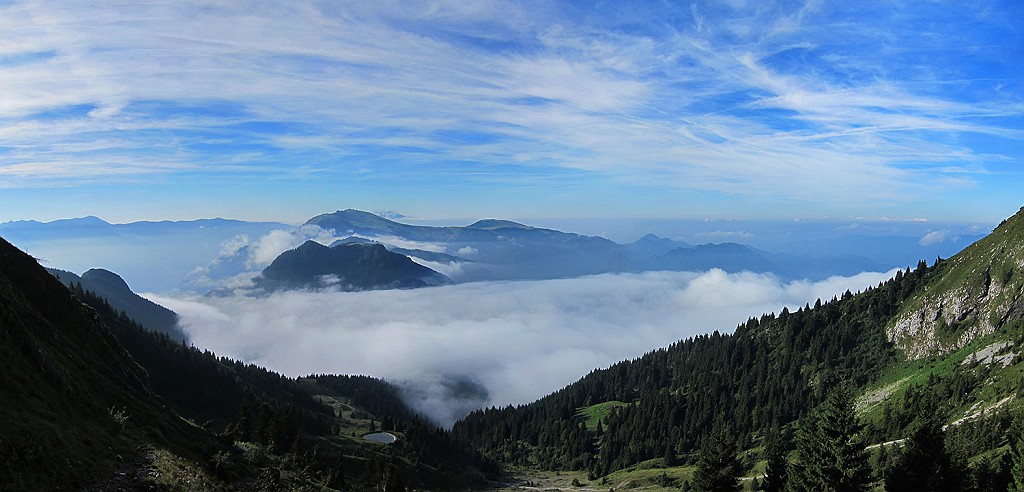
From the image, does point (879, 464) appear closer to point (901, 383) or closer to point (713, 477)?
point (713, 477)

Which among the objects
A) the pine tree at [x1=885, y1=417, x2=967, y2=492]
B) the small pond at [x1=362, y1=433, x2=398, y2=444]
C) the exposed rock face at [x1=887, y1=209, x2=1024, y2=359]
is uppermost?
the exposed rock face at [x1=887, y1=209, x2=1024, y2=359]

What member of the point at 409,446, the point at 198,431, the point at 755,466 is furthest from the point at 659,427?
→ the point at 198,431

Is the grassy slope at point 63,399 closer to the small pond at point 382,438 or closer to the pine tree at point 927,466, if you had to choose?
the pine tree at point 927,466

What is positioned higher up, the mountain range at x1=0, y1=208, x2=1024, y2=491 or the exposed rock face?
the exposed rock face

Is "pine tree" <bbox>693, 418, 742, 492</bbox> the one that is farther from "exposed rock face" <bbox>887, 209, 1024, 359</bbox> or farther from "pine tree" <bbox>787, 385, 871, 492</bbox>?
"exposed rock face" <bbox>887, 209, 1024, 359</bbox>

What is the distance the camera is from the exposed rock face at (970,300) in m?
143

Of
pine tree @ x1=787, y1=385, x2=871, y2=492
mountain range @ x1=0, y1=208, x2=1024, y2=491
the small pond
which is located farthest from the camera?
the small pond

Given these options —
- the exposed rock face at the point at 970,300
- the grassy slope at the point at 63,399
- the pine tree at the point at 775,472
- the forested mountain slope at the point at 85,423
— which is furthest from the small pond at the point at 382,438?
the exposed rock face at the point at 970,300

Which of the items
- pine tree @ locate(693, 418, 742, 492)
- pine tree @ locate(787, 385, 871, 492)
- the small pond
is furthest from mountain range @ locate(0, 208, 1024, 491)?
the small pond

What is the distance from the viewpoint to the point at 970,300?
154500mm

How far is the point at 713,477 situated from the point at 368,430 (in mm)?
179621

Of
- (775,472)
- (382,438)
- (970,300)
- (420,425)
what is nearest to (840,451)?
(775,472)

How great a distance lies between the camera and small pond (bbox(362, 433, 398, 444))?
177m

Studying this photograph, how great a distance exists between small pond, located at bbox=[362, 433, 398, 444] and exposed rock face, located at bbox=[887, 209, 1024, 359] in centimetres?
17908
